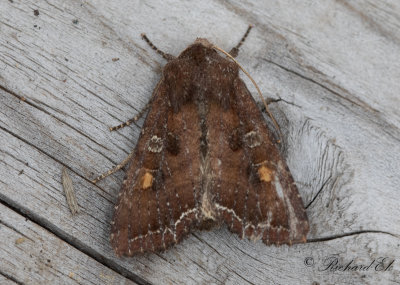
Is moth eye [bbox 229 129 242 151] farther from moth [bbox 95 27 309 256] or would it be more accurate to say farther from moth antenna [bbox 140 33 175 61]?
moth antenna [bbox 140 33 175 61]

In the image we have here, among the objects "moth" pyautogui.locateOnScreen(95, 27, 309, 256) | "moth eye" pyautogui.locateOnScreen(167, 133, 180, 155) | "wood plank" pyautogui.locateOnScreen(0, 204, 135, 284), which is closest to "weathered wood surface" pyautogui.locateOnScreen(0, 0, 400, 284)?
"wood plank" pyautogui.locateOnScreen(0, 204, 135, 284)

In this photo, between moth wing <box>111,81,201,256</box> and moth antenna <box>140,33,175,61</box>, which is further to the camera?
moth antenna <box>140,33,175,61</box>

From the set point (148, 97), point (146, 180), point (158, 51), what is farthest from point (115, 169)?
point (158, 51)

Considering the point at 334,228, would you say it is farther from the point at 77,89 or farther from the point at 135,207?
the point at 77,89

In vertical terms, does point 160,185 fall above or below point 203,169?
below

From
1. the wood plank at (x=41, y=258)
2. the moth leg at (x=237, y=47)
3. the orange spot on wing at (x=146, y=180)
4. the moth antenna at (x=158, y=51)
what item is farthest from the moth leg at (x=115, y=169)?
the moth leg at (x=237, y=47)

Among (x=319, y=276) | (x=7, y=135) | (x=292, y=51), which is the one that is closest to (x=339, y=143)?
(x=292, y=51)

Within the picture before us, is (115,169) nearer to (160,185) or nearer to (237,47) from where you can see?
(160,185)
